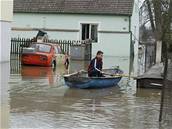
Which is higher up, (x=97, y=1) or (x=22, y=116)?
(x=97, y=1)

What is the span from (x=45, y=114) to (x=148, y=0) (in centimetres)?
1506

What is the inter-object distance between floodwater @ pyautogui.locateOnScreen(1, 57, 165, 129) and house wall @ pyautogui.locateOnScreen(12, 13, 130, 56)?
21185 millimetres

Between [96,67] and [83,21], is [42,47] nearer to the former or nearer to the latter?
[96,67]

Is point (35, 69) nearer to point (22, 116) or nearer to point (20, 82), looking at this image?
point (20, 82)

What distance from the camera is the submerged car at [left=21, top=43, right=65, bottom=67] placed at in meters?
28.5

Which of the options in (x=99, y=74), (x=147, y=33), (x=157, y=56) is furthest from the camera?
(x=147, y=33)

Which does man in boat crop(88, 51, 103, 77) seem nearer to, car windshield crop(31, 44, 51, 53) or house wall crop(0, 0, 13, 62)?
house wall crop(0, 0, 13, 62)

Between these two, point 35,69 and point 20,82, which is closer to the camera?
point 20,82

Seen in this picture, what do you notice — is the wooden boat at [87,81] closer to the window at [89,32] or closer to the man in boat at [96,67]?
the man in boat at [96,67]

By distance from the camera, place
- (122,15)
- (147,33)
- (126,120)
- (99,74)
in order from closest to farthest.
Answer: (126,120) → (99,74) → (122,15) → (147,33)

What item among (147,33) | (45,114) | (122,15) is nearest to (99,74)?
(45,114)

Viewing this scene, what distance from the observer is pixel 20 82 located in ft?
65.6

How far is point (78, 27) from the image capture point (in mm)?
42531

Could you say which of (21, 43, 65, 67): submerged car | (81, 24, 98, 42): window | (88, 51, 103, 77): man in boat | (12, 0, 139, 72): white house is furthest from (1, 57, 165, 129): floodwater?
(81, 24, 98, 42): window
